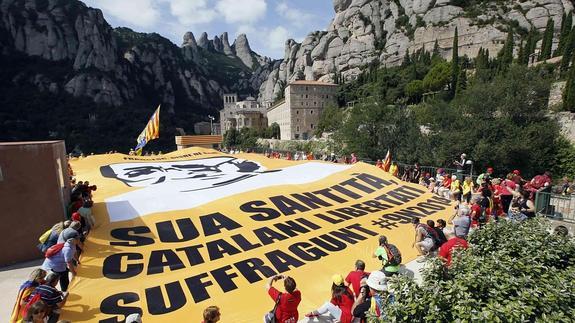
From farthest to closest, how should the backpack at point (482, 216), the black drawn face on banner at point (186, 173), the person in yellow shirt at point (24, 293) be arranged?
the black drawn face on banner at point (186, 173) → the backpack at point (482, 216) → the person in yellow shirt at point (24, 293)

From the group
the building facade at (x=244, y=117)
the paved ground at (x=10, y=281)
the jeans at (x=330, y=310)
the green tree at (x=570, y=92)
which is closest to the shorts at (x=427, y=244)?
the jeans at (x=330, y=310)

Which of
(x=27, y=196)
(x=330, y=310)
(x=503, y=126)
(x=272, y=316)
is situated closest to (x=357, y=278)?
(x=330, y=310)

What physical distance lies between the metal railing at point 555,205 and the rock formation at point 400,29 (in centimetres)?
8692

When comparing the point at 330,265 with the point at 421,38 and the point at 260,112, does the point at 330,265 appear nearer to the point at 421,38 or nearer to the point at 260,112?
the point at 421,38

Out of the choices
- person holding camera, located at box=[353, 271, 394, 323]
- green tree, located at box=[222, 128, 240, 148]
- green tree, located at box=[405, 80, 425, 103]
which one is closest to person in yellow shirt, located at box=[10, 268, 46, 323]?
person holding camera, located at box=[353, 271, 394, 323]

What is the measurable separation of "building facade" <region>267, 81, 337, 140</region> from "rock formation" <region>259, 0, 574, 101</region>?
17383 mm

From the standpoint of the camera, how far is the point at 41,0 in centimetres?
10669

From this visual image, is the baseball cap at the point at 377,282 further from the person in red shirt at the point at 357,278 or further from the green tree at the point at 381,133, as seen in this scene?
the green tree at the point at 381,133

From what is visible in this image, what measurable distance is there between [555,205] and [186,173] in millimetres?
14547

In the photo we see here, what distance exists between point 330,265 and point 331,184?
4.04 meters

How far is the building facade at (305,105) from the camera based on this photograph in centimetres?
9041

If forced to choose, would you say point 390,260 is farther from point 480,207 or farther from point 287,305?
point 480,207

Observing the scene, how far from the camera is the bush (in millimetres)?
2918

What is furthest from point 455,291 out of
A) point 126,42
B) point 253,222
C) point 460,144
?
point 126,42
